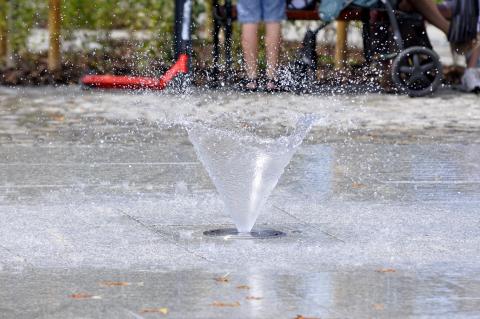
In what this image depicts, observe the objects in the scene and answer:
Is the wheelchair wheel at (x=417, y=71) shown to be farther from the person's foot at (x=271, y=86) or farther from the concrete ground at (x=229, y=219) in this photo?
the person's foot at (x=271, y=86)

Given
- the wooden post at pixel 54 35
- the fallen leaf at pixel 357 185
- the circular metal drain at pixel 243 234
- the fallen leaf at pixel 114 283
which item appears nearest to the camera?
the fallen leaf at pixel 114 283

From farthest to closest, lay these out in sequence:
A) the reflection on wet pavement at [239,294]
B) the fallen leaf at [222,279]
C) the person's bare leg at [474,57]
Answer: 1. the person's bare leg at [474,57]
2. the fallen leaf at [222,279]
3. the reflection on wet pavement at [239,294]

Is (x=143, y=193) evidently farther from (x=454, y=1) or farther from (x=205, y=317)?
(x=454, y=1)

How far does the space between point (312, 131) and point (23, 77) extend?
4.34 metres

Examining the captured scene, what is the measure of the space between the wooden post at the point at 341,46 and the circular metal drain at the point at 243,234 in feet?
27.8

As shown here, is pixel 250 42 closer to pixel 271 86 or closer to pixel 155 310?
pixel 271 86

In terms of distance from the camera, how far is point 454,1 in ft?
46.5

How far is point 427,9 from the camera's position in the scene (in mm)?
14125

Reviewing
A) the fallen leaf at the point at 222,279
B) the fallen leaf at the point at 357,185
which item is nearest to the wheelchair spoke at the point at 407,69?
the fallen leaf at the point at 357,185

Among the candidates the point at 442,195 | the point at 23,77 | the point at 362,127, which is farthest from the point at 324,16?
the point at 442,195

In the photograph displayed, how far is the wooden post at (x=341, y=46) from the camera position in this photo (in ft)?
51.9

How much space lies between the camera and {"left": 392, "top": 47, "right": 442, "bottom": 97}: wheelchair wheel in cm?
1371

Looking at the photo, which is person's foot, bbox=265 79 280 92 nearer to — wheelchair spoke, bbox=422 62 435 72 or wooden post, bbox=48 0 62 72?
wheelchair spoke, bbox=422 62 435 72

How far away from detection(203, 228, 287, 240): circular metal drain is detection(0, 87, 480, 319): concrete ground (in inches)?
2.5
